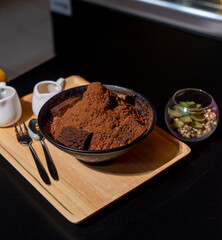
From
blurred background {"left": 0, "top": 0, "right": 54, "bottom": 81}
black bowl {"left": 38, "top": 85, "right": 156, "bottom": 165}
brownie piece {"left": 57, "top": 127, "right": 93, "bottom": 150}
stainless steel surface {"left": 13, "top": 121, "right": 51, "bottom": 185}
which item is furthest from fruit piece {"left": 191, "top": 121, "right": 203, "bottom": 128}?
blurred background {"left": 0, "top": 0, "right": 54, "bottom": 81}

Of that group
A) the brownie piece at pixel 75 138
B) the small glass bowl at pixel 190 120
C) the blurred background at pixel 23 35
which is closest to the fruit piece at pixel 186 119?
the small glass bowl at pixel 190 120

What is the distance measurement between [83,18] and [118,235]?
1.22 metres

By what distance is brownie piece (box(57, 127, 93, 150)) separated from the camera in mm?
893

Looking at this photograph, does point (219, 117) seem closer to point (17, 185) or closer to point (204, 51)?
point (204, 51)

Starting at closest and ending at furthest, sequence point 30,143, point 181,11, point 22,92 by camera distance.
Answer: point 30,143
point 22,92
point 181,11

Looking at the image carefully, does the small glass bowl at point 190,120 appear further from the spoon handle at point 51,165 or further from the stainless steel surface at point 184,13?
the stainless steel surface at point 184,13

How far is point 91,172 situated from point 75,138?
0.13 m

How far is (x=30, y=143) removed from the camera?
1058 mm

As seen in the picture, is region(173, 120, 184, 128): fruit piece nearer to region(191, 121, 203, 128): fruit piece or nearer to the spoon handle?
region(191, 121, 203, 128): fruit piece

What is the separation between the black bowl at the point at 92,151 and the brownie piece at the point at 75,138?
2 cm

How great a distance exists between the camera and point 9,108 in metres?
1.09

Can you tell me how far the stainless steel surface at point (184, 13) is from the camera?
143 centimetres

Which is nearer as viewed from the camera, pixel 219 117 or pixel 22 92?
pixel 219 117

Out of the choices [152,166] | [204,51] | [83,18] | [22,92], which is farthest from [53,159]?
[83,18]
